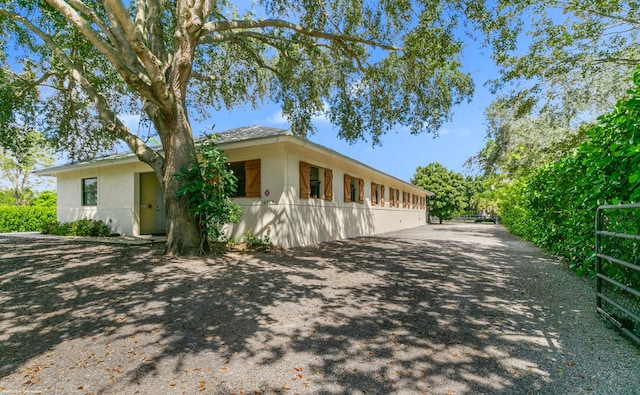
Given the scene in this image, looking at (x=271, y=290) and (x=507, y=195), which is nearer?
(x=271, y=290)

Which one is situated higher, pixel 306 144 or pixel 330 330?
pixel 306 144

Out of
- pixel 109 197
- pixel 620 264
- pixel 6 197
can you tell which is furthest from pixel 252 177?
pixel 6 197

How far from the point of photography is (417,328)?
3.19 metres

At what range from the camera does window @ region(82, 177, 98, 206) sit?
13.4 metres

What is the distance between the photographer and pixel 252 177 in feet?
31.7

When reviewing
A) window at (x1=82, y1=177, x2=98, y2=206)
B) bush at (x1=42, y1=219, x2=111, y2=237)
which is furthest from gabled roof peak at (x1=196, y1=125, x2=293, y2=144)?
window at (x1=82, y1=177, x2=98, y2=206)

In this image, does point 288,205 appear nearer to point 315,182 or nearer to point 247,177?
point 247,177

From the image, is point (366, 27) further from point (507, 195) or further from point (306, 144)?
point (507, 195)

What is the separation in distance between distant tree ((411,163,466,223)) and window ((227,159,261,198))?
84.8 ft

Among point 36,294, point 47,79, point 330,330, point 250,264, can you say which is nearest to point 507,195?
point 250,264

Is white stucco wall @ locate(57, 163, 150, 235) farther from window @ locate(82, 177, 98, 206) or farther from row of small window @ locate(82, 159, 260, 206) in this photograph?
row of small window @ locate(82, 159, 260, 206)

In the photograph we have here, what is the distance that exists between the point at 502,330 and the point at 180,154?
22.6ft

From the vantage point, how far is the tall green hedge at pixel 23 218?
623 inches

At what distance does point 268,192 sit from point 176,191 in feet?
9.32
